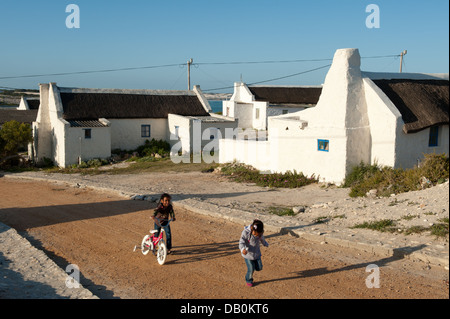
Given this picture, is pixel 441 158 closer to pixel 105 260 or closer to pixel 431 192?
pixel 431 192

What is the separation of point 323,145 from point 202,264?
36.2 feet

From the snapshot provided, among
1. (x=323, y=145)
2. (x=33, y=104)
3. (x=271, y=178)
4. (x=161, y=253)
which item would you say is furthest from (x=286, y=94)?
(x=161, y=253)

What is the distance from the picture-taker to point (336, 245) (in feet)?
34.9

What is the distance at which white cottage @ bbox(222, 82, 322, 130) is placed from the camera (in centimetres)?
4206

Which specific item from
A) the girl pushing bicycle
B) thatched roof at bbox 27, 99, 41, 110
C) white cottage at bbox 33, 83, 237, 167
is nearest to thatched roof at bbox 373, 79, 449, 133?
the girl pushing bicycle

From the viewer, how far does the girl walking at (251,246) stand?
8.09m

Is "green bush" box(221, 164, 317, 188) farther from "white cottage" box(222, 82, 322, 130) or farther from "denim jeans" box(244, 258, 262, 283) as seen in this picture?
"white cottage" box(222, 82, 322, 130)

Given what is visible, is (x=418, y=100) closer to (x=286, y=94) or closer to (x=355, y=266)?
(x=355, y=266)

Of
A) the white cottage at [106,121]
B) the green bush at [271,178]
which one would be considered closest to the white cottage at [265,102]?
the white cottage at [106,121]

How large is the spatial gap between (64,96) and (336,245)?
26.0m

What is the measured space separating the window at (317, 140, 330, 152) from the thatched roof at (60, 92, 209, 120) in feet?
55.6

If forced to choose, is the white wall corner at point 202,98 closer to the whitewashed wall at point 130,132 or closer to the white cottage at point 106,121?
the white cottage at point 106,121

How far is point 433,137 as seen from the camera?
61.2 feet
